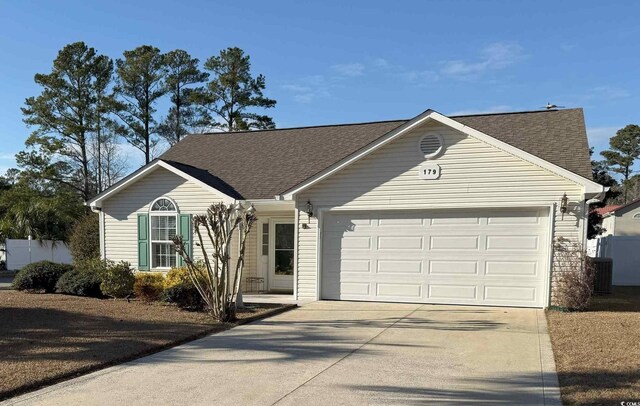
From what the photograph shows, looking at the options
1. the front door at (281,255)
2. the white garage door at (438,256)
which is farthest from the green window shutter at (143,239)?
the white garage door at (438,256)

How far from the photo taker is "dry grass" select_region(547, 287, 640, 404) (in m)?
4.91

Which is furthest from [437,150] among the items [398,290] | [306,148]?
[306,148]

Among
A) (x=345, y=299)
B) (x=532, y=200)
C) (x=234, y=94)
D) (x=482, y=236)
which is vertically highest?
(x=234, y=94)

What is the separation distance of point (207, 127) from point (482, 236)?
27.2 meters

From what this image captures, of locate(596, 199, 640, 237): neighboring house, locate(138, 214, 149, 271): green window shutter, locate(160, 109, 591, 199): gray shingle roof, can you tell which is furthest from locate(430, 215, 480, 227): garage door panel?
locate(596, 199, 640, 237): neighboring house

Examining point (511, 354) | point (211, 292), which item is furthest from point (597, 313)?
point (211, 292)

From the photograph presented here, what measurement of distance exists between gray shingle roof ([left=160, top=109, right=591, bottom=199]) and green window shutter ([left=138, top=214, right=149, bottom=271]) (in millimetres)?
1861

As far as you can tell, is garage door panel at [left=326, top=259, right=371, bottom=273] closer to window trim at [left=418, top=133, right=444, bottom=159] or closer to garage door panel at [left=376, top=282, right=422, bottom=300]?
garage door panel at [left=376, top=282, right=422, bottom=300]

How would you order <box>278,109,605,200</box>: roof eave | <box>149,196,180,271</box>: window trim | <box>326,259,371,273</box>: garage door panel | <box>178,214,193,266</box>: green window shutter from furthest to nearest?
<box>149,196,180,271</box>: window trim
<box>178,214,193,266</box>: green window shutter
<box>326,259,371,273</box>: garage door panel
<box>278,109,605,200</box>: roof eave

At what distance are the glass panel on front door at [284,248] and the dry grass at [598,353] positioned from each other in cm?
674

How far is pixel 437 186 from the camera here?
1084cm

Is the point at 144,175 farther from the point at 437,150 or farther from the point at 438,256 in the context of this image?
the point at 438,256

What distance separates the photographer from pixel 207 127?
34281 millimetres

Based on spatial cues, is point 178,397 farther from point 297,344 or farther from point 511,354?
point 511,354
